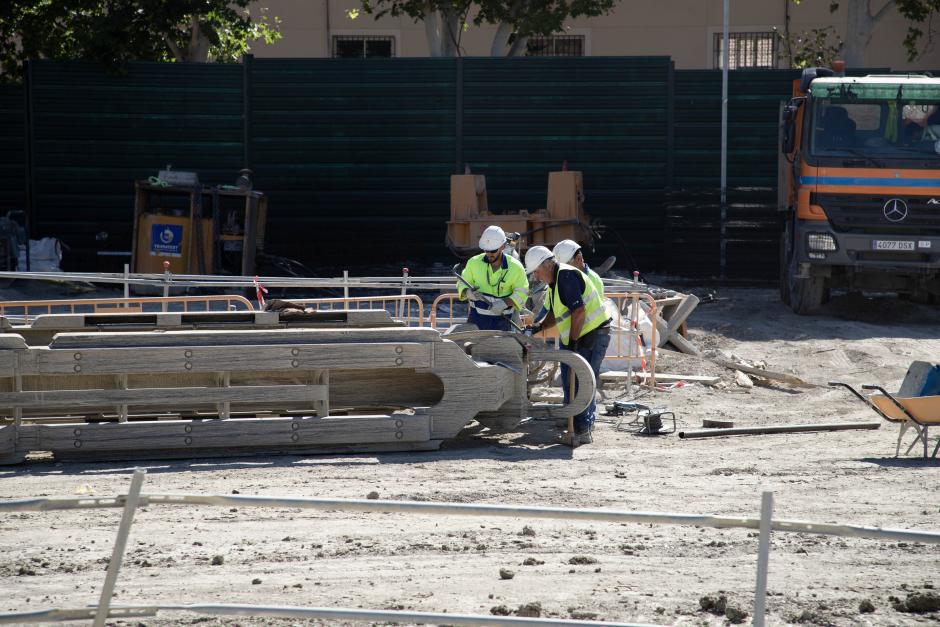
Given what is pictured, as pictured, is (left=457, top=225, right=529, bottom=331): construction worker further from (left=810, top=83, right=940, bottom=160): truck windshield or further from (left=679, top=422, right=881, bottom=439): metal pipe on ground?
(left=810, top=83, right=940, bottom=160): truck windshield

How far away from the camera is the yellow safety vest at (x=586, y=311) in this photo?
1088cm

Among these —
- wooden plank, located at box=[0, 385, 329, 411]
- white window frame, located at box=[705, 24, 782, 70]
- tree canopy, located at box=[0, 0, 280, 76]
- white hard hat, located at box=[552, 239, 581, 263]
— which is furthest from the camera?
white window frame, located at box=[705, 24, 782, 70]

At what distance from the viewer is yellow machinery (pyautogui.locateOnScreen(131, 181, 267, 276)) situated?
1928 centimetres

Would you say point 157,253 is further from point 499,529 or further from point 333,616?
point 333,616

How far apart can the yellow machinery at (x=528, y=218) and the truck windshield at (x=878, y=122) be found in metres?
4.11

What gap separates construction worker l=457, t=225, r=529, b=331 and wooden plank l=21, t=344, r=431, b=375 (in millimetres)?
2051

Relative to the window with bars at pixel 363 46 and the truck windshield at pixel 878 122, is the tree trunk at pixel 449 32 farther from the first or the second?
the truck windshield at pixel 878 122

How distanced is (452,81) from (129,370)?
44.8 ft

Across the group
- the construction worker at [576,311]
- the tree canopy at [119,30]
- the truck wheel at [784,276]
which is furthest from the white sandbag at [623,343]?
the tree canopy at [119,30]

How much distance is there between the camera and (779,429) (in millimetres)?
11320

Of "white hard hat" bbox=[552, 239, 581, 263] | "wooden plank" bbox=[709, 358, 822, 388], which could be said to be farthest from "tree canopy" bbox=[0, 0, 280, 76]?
"white hard hat" bbox=[552, 239, 581, 263]

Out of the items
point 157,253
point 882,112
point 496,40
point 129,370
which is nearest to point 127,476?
point 129,370

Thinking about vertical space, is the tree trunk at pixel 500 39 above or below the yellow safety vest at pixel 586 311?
above

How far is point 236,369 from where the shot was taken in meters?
9.64
